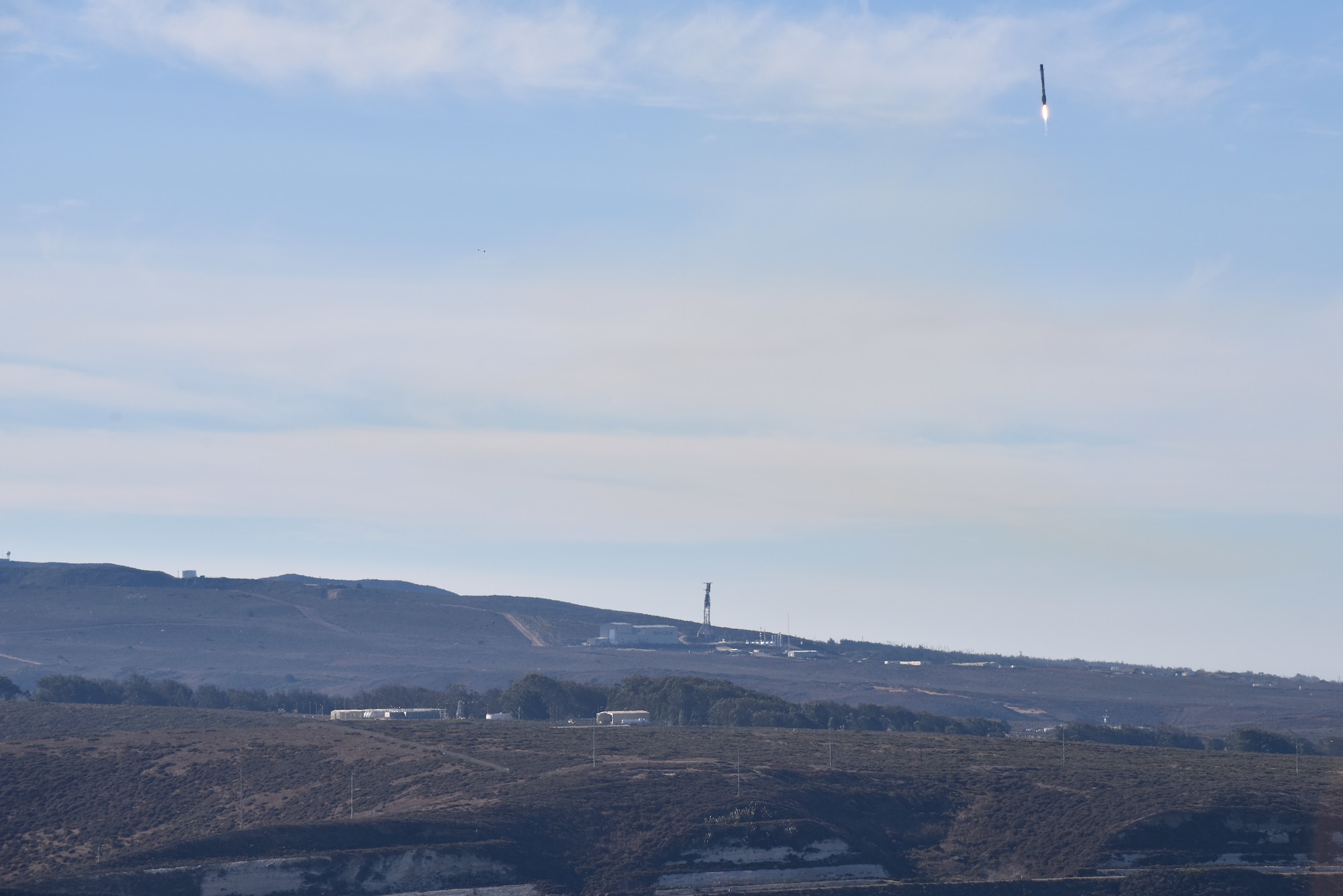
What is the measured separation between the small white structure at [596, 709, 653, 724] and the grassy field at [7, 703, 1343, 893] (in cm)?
2585

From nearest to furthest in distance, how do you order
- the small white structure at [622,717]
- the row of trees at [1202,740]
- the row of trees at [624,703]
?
the small white structure at [622,717] → the row of trees at [1202,740] → the row of trees at [624,703]

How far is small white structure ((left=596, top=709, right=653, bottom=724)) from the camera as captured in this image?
12644 cm

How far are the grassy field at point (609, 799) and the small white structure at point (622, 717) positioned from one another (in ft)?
84.8

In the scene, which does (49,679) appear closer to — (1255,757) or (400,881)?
(400,881)

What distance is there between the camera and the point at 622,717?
127812 millimetres

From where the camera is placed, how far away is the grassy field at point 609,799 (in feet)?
216

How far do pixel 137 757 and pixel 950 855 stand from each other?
50.9 m

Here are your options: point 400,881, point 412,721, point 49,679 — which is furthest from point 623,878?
point 49,679

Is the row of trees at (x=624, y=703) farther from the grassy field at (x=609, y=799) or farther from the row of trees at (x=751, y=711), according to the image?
the grassy field at (x=609, y=799)

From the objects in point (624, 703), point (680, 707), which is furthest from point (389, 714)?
point (680, 707)

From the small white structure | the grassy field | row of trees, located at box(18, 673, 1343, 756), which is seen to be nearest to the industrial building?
row of trees, located at box(18, 673, 1343, 756)

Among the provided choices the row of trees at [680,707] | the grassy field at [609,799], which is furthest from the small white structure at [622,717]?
the grassy field at [609,799]

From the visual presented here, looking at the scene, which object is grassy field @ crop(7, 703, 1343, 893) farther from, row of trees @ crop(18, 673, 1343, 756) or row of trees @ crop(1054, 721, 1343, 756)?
row of trees @ crop(18, 673, 1343, 756)

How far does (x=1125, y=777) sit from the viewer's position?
267 ft
